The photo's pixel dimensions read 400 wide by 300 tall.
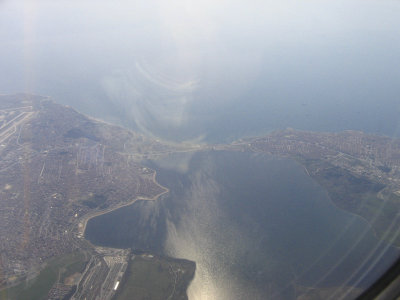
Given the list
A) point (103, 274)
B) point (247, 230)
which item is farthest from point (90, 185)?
point (247, 230)

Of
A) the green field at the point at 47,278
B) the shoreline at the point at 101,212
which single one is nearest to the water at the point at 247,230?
the shoreline at the point at 101,212

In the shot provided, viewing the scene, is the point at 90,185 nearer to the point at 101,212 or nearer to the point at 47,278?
the point at 101,212

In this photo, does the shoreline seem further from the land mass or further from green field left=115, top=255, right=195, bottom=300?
green field left=115, top=255, right=195, bottom=300

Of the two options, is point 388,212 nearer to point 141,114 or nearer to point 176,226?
point 176,226

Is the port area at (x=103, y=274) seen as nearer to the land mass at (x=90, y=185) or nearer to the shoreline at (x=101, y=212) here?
the land mass at (x=90, y=185)

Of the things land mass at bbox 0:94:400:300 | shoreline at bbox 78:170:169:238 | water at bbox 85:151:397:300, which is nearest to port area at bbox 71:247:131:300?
land mass at bbox 0:94:400:300

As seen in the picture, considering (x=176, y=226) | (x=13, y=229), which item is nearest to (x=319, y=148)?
(x=176, y=226)
